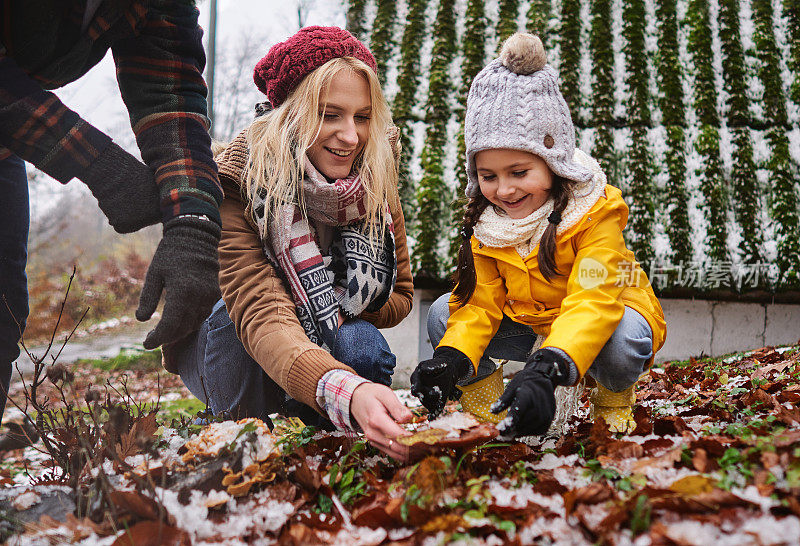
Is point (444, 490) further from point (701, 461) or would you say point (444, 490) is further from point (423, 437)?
point (701, 461)

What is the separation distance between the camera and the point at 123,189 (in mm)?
1297

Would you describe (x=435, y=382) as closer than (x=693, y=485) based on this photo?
No

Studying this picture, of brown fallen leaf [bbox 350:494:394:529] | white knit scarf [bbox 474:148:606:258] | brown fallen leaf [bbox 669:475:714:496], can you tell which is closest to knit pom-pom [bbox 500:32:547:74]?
white knit scarf [bbox 474:148:606:258]

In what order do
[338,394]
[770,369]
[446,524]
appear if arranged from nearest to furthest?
[446,524]
[338,394]
[770,369]

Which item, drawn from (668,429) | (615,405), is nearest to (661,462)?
(668,429)

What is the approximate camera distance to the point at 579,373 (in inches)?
60.1

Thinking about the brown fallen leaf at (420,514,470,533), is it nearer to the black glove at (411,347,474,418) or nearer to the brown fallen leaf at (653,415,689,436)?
the black glove at (411,347,474,418)

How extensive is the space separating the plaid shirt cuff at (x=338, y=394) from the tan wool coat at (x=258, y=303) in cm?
3

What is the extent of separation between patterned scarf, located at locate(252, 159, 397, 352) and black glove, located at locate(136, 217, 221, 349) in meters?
0.53

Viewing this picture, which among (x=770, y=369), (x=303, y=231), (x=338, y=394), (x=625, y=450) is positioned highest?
(x=303, y=231)

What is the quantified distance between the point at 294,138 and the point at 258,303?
1.95ft

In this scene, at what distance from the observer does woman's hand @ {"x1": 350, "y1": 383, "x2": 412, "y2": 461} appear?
1.32m

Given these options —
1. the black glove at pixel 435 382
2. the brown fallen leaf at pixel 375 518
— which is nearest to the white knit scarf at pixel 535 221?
the black glove at pixel 435 382

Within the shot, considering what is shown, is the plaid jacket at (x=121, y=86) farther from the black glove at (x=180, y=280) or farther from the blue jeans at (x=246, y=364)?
the blue jeans at (x=246, y=364)
